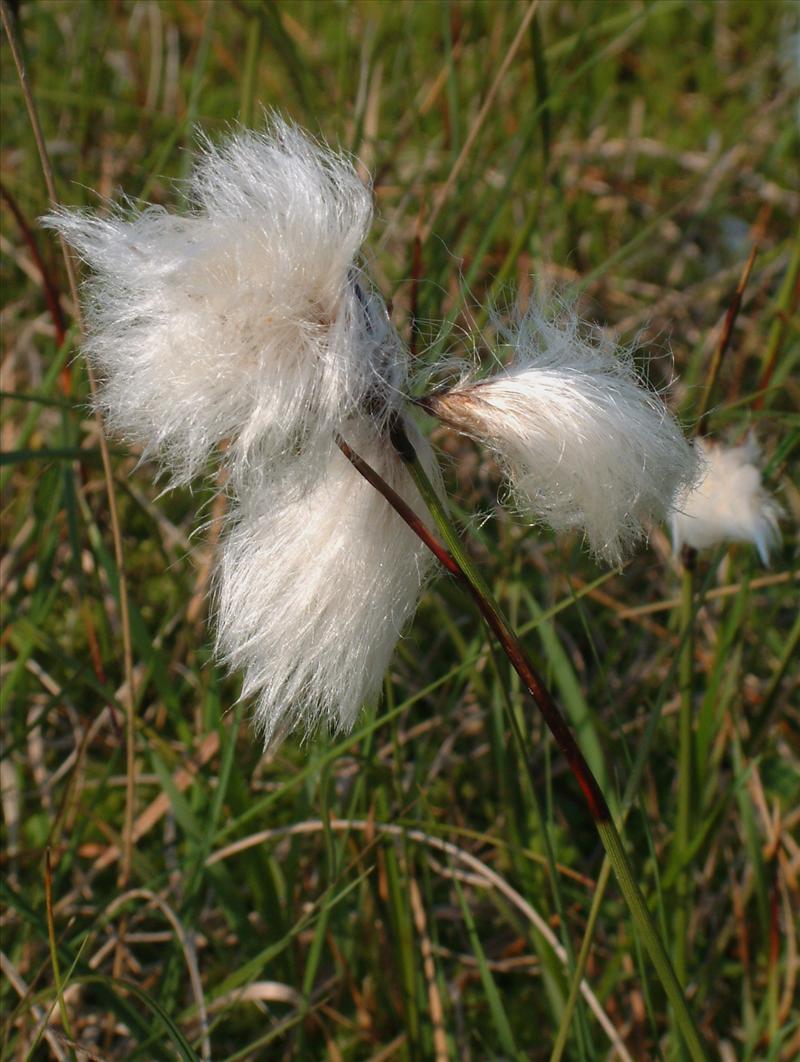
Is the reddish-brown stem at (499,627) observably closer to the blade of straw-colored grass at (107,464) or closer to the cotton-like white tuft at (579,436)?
the cotton-like white tuft at (579,436)

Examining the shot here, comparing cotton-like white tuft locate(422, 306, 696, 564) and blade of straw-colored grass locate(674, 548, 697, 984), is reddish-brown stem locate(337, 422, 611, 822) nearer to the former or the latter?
cotton-like white tuft locate(422, 306, 696, 564)

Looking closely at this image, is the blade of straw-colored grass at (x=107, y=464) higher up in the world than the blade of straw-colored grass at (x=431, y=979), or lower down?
higher up

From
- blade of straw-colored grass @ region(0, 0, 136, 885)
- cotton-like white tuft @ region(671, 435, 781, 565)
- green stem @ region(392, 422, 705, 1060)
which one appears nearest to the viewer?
green stem @ region(392, 422, 705, 1060)

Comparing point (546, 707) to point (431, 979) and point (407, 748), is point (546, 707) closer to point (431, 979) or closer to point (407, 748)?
point (431, 979)

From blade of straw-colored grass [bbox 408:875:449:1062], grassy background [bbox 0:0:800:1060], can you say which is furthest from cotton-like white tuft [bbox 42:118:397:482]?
blade of straw-colored grass [bbox 408:875:449:1062]

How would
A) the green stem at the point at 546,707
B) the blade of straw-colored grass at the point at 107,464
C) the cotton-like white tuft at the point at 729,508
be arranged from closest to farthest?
the green stem at the point at 546,707 → the blade of straw-colored grass at the point at 107,464 → the cotton-like white tuft at the point at 729,508

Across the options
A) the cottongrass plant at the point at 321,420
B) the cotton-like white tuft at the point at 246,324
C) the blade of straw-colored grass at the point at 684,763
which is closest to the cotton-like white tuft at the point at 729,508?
the blade of straw-colored grass at the point at 684,763
